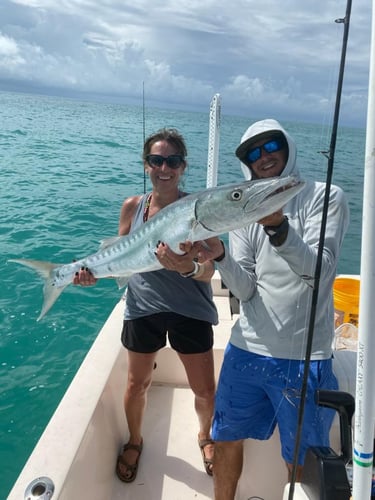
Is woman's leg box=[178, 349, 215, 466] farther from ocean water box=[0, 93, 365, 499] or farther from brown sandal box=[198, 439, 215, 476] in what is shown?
ocean water box=[0, 93, 365, 499]

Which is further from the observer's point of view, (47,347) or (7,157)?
(7,157)

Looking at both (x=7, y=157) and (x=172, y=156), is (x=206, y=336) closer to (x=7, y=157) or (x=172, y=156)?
(x=172, y=156)

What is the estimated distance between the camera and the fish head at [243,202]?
1432mm

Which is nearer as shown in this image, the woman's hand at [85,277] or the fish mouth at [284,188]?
the fish mouth at [284,188]

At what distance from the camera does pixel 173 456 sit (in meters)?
2.64

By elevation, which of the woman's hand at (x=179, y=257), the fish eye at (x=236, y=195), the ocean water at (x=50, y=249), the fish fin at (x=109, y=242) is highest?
the fish eye at (x=236, y=195)

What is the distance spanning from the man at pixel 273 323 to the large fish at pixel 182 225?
12 centimetres

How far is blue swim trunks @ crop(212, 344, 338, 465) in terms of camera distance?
1.73m

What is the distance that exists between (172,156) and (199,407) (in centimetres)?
152

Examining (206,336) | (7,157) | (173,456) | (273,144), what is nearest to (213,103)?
(273,144)

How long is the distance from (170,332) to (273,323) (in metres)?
0.68

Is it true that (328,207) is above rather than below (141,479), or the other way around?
above

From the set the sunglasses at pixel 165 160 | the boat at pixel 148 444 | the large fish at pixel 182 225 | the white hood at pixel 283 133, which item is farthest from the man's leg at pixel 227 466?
the sunglasses at pixel 165 160

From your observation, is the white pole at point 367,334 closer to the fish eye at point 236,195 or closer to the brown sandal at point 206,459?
the fish eye at point 236,195
